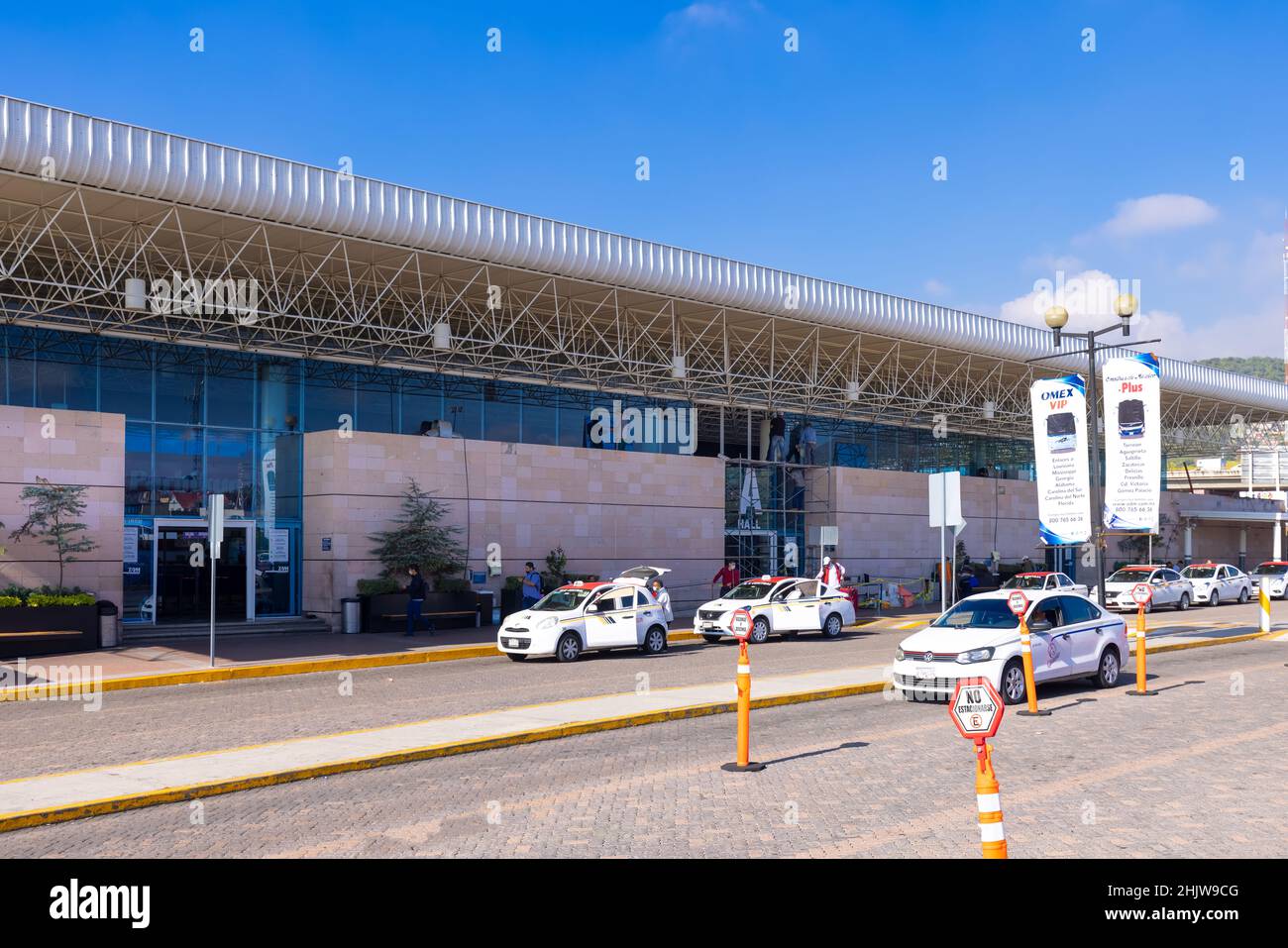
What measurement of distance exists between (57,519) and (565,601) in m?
10.4

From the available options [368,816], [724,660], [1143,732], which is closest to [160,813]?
[368,816]

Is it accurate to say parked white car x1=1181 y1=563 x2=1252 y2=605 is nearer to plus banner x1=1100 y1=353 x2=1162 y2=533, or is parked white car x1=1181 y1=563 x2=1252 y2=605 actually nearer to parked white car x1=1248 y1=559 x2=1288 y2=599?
parked white car x1=1248 y1=559 x2=1288 y2=599

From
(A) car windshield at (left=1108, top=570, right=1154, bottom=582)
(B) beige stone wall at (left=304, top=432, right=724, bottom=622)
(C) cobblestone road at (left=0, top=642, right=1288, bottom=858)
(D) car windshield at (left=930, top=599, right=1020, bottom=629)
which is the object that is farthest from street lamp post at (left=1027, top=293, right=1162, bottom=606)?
(B) beige stone wall at (left=304, top=432, right=724, bottom=622)

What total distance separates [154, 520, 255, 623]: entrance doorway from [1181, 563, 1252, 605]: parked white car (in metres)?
31.2

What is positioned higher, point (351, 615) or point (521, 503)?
point (521, 503)

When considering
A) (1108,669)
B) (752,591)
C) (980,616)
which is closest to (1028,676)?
(980,616)

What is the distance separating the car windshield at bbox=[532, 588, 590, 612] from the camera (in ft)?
74.3

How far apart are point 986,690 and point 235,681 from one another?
16230 mm

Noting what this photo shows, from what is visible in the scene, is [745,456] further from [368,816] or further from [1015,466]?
[368,816]

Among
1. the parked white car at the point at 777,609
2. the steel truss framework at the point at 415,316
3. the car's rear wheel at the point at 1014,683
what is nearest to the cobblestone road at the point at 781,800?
the car's rear wheel at the point at 1014,683

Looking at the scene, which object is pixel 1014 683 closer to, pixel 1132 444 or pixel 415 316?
pixel 1132 444

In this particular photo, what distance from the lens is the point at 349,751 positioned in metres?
11.7

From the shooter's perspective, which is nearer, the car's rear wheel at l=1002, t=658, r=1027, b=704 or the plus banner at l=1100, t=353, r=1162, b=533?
the car's rear wheel at l=1002, t=658, r=1027, b=704

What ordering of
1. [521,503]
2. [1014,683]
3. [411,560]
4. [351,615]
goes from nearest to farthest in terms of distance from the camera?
[1014,683] → [351,615] → [411,560] → [521,503]
